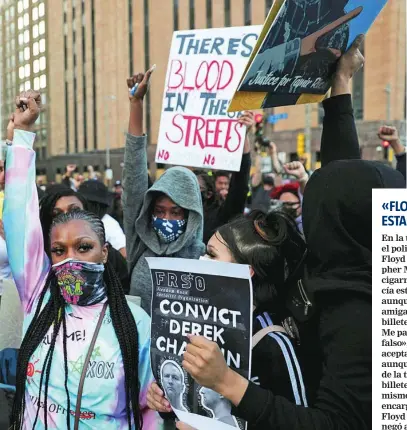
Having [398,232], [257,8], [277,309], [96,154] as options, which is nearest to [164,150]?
[277,309]

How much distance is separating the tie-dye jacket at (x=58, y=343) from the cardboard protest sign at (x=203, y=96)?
223cm

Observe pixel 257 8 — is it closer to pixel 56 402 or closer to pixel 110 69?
pixel 110 69

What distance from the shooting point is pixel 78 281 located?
74.0 inches

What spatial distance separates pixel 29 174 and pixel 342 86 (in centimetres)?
127

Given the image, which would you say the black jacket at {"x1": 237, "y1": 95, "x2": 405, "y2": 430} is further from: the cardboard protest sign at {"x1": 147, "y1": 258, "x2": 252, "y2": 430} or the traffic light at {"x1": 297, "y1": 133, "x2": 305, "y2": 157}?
the traffic light at {"x1": 297, "y1": 133, "x2": 305, "y2": 157}

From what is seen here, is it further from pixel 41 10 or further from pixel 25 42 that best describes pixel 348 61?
pixel 25 42

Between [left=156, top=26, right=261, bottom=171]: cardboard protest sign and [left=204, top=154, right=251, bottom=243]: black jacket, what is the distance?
0.30 metres

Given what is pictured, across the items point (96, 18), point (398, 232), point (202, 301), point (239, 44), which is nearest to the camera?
point (398, 232)

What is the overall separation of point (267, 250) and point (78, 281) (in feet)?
2.32

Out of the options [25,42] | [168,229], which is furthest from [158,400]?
[25,42]

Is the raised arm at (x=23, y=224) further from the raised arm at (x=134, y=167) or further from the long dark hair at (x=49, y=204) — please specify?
the long dark hair at (x=49, y=204)

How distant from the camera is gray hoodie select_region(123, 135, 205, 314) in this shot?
2.73 m

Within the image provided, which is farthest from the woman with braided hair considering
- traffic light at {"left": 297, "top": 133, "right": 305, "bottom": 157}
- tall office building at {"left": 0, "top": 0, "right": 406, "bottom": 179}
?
traffic light at {"left": 297, "top": 133, "right": 305, "bottom": 157}

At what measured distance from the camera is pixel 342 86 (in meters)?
2.08
